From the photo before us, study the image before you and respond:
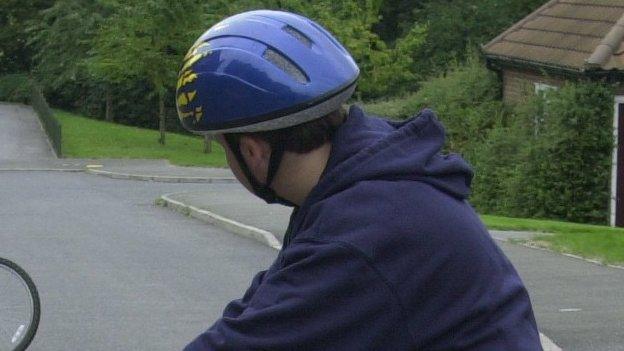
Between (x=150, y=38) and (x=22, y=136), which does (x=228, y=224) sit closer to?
→ (x=150, y=38)

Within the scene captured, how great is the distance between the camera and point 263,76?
7.27 feet

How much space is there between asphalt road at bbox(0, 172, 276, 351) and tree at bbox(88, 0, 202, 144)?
715 inches

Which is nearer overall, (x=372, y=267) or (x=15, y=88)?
(x=372, y=267)

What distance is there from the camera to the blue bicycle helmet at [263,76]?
87.0 inches

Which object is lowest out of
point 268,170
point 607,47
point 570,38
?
point 570,38

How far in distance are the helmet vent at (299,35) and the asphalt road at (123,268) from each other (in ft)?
24.2

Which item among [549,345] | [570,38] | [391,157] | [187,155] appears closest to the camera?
[391,157]

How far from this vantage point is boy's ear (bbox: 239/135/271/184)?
227cm

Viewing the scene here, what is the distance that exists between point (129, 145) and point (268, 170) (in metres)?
42.4

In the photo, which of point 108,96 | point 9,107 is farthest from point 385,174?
point 9,107

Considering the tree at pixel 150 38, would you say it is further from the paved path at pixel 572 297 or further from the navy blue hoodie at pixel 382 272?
the navy blue hoodie at pixel 382 272

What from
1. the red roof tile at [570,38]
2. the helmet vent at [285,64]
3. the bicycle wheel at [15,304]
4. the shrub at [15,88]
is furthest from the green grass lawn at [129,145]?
the helmet vent at [285,64]

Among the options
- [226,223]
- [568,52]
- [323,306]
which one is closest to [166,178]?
[568,52]

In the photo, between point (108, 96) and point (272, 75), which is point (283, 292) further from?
point (108, 96)
